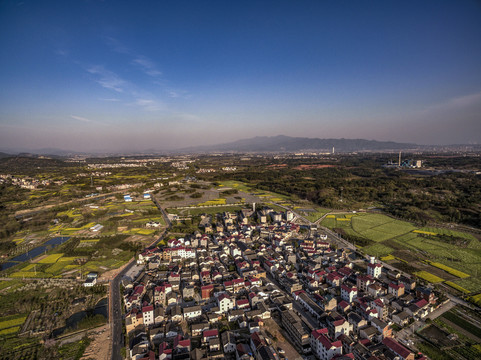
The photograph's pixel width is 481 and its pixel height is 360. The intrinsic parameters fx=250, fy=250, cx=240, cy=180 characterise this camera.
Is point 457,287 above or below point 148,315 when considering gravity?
below

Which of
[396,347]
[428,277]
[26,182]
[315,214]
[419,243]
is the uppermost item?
[26,182]

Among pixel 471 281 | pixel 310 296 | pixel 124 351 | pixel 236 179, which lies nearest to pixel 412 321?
pixel 310 296

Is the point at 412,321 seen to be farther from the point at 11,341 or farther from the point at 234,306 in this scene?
the point at 11,341

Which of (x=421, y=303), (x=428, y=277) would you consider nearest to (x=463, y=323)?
(x=421, y=303)

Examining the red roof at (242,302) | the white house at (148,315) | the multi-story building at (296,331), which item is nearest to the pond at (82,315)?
the white house at (148,315)

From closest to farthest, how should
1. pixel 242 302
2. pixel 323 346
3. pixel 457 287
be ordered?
pixel 323 346
pixel 242 302
pixel 457 287

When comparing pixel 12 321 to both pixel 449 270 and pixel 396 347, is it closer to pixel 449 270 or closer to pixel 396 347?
pixel 396 347

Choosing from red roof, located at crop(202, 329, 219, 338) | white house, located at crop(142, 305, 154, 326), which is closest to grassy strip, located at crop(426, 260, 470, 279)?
red roof, located at crop(202, 329, 219, 338)

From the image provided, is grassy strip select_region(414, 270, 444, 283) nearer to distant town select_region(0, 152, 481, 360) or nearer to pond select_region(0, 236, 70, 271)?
distant town select_region(0, 152, 481, 360)

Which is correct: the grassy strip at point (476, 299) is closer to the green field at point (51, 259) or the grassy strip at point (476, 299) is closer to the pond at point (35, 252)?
the green field at point (51, 259)
